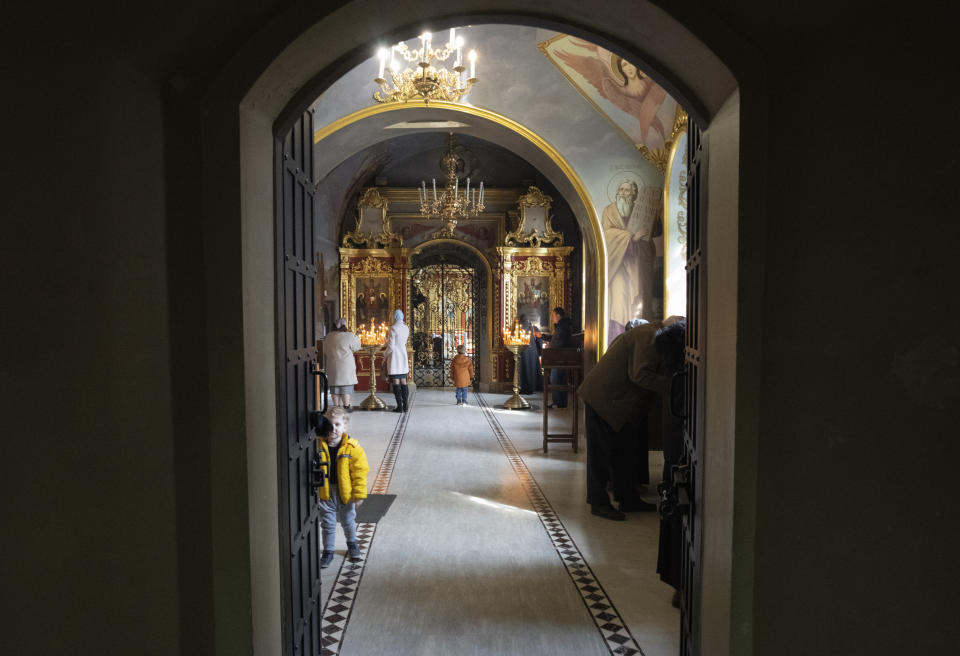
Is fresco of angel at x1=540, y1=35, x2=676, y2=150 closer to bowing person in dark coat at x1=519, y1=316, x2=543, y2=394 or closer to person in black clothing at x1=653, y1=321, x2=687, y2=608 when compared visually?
person in black clothing at x1=653, y1=321, x2=687, y2=608

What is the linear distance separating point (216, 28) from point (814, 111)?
70.4 inches

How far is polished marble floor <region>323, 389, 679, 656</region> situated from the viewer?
337cm

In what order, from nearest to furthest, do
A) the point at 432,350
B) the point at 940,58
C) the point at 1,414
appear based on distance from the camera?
the point at 1,414 < the point at 940,58 < the point at 432,350

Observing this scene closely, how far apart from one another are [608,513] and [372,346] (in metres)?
9.15

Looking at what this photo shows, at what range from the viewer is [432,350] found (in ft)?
55.9

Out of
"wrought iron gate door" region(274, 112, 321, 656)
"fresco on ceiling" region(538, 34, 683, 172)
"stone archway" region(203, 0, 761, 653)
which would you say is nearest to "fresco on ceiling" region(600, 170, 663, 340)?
"fresco on ceiling" region(538, 34, 683, 172)

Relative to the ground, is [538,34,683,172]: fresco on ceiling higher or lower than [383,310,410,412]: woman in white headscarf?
higher

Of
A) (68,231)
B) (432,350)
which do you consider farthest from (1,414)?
(432,350)

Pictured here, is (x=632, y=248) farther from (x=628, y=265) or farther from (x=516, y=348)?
(x=516, y=348)

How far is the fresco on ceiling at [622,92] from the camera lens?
7.45 metres

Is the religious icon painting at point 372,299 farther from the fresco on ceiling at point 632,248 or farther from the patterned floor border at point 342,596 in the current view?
the patterned floor border at point 342,596

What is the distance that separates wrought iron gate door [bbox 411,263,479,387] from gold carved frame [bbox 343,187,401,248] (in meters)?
1.49

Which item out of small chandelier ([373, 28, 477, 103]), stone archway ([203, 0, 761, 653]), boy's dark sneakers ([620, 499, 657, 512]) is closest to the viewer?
stone archway ([203, 0, 761, 653])

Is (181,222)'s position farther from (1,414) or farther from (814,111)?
(814,111)
